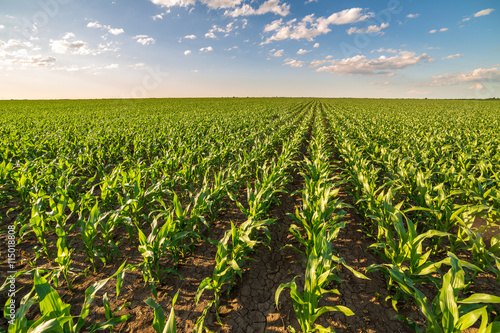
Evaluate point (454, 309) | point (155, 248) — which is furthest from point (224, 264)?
point (454, 309)

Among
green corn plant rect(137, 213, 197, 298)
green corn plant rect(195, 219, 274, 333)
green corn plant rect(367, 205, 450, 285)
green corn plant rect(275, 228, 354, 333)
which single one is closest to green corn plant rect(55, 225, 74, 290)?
green corn plant rect(137, 213, 197, 298)

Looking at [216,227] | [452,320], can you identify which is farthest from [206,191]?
[452,320]

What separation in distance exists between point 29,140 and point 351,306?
40.6ft

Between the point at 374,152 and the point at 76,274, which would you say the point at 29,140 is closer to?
the point at 76,274

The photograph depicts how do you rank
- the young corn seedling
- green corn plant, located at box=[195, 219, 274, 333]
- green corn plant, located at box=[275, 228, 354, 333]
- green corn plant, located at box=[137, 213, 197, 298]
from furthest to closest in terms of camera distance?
green corn plant, located at box=[137, 213, 197, 298]
green corn plant, located at box=[195, 219, 274, 333]
green corn plant, located at box=[275, 228, 354, 333]
the young corn seedling

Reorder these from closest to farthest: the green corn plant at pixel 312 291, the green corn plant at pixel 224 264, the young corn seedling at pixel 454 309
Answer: the young corn seedling at pixel 454 309, the green corn plant at pixel 312 291, the green corn plant at pixel 224 264

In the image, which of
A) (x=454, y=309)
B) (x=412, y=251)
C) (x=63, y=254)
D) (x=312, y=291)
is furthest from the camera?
(x=63, y=254)

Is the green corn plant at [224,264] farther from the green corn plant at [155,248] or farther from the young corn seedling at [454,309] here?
the young corn seedling at [454,309]

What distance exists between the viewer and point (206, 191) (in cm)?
391

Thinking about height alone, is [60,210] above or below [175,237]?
above

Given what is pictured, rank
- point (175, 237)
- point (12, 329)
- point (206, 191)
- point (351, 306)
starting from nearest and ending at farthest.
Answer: point (12, 329) → point (351, 306) → point (175, 237) → point (206, 191)

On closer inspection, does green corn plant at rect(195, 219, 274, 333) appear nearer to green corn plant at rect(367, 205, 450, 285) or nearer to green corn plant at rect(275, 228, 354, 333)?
green corn plant at rect(275, 228, 354, 333)

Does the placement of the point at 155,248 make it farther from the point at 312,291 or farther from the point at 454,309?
the point at 454,309

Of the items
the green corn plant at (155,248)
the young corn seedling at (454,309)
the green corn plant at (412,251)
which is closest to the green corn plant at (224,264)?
the green corn plant at (155,248)
